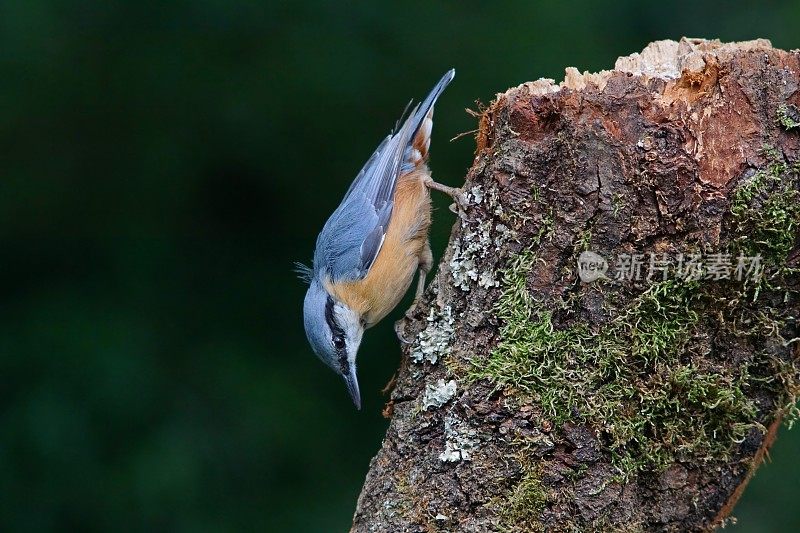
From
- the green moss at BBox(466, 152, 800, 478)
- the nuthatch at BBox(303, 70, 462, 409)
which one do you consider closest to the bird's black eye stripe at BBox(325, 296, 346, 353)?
the nuthatch at BBox(303, 70, 462, 409)

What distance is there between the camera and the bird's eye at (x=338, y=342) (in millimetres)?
3061

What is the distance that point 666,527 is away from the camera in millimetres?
2027

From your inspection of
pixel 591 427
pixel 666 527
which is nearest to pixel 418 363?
pixel 591 427

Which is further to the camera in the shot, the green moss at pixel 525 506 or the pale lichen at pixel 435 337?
the pale lichen at pixel 435 337

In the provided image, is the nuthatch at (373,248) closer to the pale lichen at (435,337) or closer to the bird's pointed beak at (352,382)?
the bird's pointed beak at (352,382)

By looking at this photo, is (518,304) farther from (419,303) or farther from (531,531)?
(531,531)

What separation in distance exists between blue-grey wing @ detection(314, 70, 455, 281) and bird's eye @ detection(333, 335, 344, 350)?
0.25m

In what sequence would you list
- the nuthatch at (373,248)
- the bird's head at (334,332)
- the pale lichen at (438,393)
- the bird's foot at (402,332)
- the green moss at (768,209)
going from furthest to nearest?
the nuthatch at (373,248) → the bird's head at (334,332) → the bird's foot at (402,332) → the pale lichen at (438,393) → the green moss at (768,209)

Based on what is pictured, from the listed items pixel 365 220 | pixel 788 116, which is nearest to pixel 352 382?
pixel 365 220

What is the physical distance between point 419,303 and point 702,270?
749 millimetres

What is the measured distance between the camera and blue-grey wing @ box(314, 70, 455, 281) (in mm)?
3234

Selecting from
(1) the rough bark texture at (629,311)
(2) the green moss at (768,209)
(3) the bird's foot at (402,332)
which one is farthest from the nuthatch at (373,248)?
(2) the green moss at (768,209)

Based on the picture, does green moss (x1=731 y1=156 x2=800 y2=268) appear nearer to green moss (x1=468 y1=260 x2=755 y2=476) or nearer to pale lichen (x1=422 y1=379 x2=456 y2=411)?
green moss (x1=468 y1=260 x2=755 y2=476)

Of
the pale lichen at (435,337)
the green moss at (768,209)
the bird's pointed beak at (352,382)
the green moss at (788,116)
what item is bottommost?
the bird's pointed beak at (352,382)
